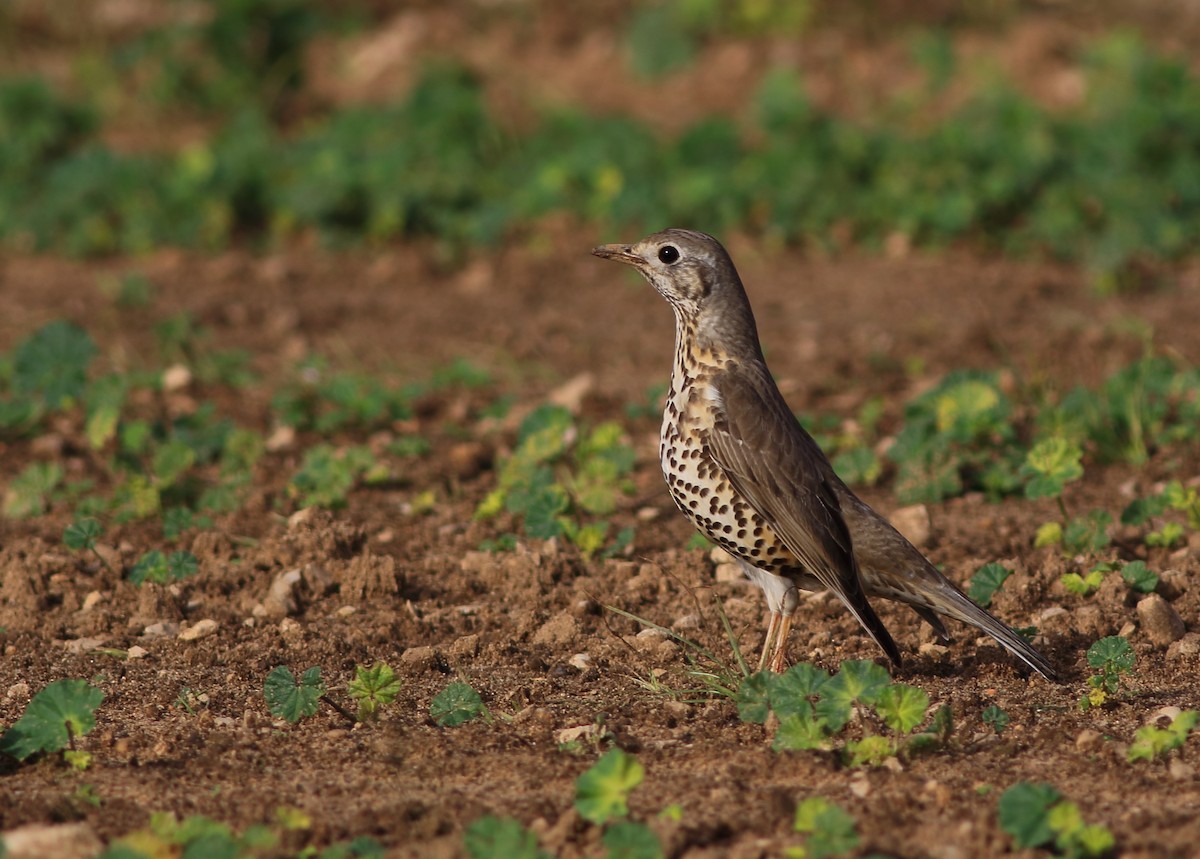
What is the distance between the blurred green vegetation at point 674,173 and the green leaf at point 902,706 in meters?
5.95

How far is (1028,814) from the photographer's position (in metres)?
4.08

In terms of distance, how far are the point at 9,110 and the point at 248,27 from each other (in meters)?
2.25

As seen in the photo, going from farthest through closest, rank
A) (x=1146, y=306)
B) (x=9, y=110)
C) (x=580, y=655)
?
(x=9, y=110) < (x=1146, y=306) < (x=580, y=655)

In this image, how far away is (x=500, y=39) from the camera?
1459 centimetres

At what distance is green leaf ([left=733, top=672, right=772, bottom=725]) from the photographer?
479cm

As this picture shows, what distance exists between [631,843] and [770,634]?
1.75 m

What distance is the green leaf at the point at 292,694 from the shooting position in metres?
5.03

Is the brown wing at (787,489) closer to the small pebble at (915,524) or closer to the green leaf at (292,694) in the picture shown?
the small pebble at (915,524)

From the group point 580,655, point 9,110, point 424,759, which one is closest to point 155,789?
point 424,759

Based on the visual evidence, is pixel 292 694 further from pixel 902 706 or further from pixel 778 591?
pixel 902 706

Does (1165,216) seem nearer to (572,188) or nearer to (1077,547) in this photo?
(572,188)

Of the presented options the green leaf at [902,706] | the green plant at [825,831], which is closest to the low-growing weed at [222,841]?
the green plant at [825,831]

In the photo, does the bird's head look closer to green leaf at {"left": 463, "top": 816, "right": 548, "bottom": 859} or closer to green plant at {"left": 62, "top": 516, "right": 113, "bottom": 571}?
green leaf at {"left": 463, "top": 816, "right": 548, "bottom": 859}

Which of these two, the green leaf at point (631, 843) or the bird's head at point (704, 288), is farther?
the bird's head at point (704, 288)
